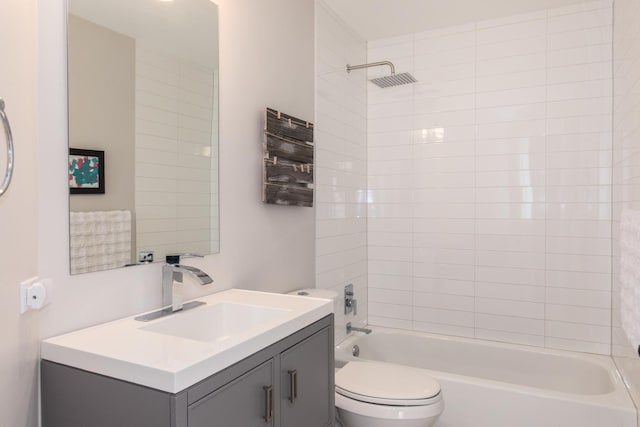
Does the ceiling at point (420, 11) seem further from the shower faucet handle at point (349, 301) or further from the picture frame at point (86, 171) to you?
the picture frame at point (86, 171)

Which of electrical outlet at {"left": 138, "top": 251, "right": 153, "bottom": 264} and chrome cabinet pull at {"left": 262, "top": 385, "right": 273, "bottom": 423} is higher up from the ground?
electrical outlet at {"left": 138, "top": 251, "right": 153, "bottom": 264}

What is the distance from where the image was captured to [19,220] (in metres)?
1.09

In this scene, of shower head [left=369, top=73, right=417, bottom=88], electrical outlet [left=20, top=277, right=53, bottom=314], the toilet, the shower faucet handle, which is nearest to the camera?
electrical outlet [left=20, top=277, right=53, bottom=314]

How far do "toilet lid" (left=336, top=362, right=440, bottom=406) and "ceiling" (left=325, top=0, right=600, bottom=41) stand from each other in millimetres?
2181

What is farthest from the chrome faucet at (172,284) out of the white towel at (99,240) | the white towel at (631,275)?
the white towel at (631,275)

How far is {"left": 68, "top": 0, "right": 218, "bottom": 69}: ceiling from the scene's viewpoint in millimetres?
1342

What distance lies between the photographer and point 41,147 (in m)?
1.15

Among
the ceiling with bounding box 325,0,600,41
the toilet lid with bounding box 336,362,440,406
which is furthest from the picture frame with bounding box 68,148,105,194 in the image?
the ceiling with bounding box 325,0,600,41

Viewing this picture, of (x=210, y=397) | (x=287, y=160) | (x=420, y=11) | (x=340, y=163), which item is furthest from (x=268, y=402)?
(x=420, y=11)

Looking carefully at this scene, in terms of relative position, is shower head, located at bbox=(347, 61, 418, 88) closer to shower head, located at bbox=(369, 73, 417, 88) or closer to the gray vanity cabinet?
shower head, located at bbox=(369, 73, 417, 88)

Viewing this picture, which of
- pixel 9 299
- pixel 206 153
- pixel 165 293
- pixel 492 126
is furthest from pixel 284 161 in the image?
pixel 492 126

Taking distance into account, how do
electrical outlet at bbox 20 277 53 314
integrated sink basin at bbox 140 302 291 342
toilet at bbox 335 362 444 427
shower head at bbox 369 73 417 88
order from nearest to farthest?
electrical outlet at bbox 20 277 53 314 → integrated sink basin at bbox 140 302 291 342 → toilet at bbox 335 362 444 427 → shower head at bbox 369 73 417 88

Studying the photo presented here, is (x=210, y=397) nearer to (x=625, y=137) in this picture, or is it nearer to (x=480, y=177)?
(x=625, y=137)

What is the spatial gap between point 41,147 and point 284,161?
3.95 feet
